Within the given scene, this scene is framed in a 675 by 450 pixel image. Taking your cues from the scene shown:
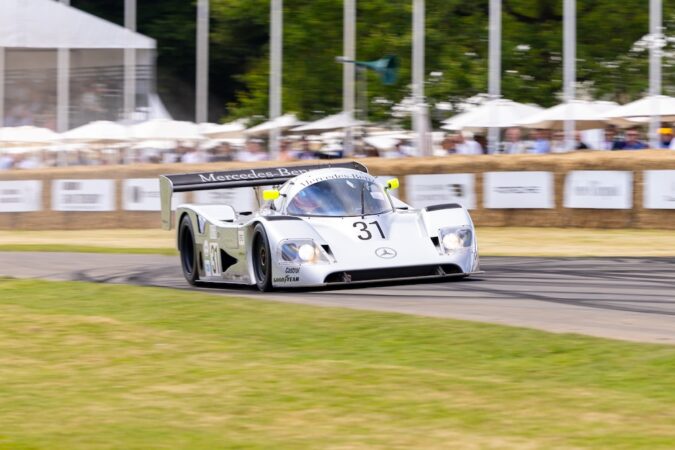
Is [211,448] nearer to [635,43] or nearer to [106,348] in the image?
[106,348]

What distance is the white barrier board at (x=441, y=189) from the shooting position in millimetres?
24734

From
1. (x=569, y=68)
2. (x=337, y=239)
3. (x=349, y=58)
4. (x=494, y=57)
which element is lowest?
(x=337, y=239)

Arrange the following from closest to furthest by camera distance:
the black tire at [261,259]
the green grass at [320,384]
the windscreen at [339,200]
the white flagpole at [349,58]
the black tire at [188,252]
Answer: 1. the green grass at [320,384]
2. the black tire at [261,259]
3. the windscreen at [339,200]
4. the black tire at [188,252]
5. the white flagpole at [349,58]

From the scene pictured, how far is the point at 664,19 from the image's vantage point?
99.7ft

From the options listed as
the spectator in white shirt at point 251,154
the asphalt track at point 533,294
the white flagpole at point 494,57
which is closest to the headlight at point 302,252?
the asphalt track at point 533,294

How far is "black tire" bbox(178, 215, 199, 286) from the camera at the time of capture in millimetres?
14488

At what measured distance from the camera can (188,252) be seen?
14.9 m

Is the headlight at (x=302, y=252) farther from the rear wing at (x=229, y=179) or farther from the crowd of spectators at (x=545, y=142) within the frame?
the crowd of spectators at (x=545, y=142)

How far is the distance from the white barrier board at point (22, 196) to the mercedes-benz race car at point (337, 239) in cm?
1834

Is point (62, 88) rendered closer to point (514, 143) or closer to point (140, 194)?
point (140, 194)

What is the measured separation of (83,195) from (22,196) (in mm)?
1776

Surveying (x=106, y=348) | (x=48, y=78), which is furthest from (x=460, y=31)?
(x=106, y=348)

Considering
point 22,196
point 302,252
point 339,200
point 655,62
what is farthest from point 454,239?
point 22,196

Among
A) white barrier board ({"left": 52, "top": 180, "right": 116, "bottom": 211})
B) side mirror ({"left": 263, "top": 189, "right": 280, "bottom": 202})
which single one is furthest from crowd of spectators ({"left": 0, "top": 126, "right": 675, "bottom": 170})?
side mirror ({"left": 263, "top": 189, "right": 280, "bottom": 202})
